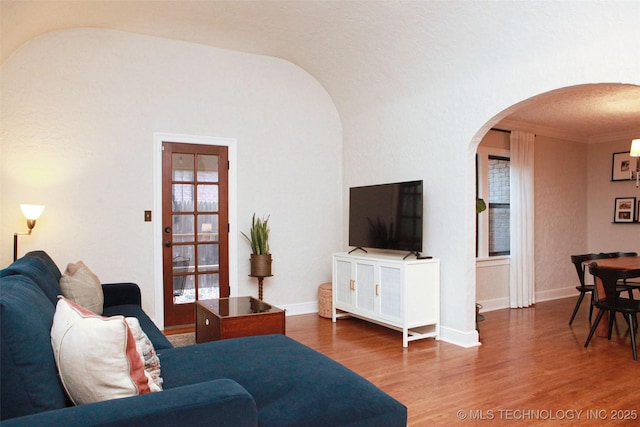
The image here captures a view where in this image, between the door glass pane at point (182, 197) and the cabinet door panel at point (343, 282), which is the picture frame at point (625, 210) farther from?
the door glass pane at point (182, 197)

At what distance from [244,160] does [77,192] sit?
1.81m

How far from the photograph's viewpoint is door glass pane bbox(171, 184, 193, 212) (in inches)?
197

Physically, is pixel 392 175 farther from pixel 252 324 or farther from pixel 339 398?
pixel 339 398

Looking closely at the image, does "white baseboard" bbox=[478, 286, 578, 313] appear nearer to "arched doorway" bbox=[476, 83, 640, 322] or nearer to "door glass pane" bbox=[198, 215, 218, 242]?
"arched doorway" bbox=[476, 83, 640, 322]

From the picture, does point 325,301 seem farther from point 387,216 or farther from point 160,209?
point 160,209

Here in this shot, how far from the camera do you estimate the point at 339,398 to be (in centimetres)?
178

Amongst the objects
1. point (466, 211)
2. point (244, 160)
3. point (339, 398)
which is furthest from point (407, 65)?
point (339, 398)

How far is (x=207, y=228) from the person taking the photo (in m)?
5.18

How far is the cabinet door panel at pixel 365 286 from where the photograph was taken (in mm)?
4715

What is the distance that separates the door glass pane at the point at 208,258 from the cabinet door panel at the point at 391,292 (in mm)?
1955

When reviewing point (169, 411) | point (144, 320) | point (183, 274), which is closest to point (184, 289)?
point (183, 274)

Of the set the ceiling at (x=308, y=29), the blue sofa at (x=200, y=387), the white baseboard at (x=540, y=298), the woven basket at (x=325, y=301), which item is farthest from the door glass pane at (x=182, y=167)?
the white baseboard at (x=540, y=298)

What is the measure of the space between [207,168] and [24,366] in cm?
400

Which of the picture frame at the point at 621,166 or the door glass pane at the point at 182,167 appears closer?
the door glass pane at the point at 182,167
